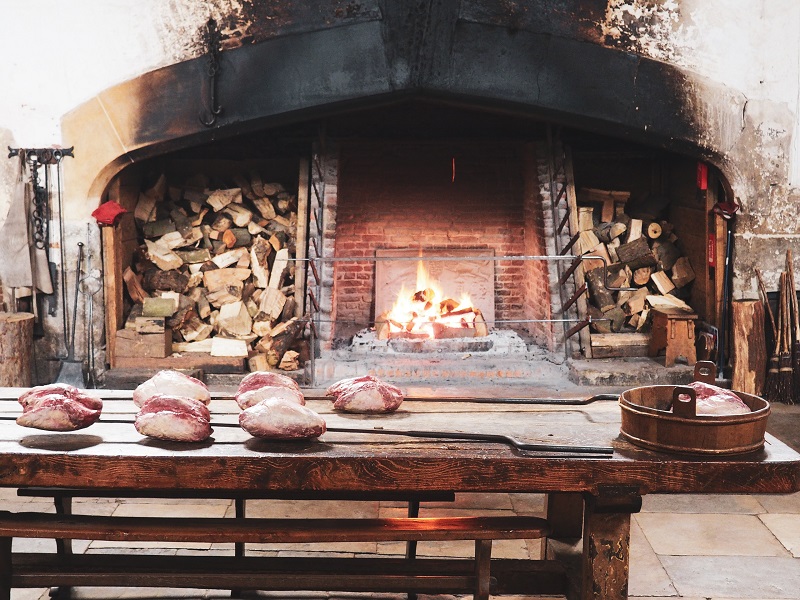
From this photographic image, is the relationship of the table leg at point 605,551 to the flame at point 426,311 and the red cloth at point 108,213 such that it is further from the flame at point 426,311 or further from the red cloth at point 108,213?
the red cloth at point 108,213

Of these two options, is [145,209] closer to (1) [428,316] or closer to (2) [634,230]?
(1) [428,316]

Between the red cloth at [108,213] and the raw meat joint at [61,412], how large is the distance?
12.3ft

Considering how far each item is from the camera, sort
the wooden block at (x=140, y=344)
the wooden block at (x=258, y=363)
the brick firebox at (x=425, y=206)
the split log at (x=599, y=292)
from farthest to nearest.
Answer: the brick firebox at (x=425, y=206) → the split log at (x=599, y=292) → the wooden block at (x=258, y=363) → the wooden block at (x=140, y=344)

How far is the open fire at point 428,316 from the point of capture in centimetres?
743

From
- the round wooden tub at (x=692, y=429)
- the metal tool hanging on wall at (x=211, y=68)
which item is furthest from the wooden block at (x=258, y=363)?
the round wooden tub at (x=692, y=429)

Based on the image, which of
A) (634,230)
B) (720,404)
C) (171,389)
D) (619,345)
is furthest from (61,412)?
(634,230)

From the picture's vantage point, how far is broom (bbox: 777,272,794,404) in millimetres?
7129

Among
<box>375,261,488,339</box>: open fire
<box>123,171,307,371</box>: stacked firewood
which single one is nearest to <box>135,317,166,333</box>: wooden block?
<box>123,171,307,371</box>: stacked firewood

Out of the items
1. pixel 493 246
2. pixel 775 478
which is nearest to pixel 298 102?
pixel 493 246

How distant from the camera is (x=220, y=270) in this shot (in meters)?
7.67

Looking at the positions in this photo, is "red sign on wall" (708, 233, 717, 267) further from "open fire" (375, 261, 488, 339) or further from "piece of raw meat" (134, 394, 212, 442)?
"piece of raw meat" (134, 394, 212, 442)

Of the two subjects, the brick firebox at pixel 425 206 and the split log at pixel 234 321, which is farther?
the brick firebox at pixel 425 206

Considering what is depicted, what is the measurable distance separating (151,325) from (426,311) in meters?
2.22

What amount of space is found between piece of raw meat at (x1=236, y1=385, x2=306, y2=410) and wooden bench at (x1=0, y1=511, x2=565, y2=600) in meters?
0.43
